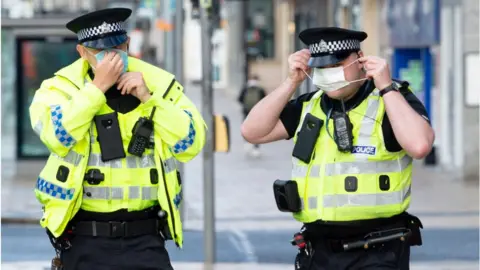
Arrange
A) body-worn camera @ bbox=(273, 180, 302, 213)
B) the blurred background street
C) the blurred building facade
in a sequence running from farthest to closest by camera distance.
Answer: the blurred building facade → the blurred background street → body-worn camera @ bbox=(273, 180, 302, 213)

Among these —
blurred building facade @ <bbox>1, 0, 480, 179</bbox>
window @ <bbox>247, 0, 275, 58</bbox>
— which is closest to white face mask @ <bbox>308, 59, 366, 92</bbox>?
blurred building facade @ <bbox>1, 0, 480, 179</bbox>

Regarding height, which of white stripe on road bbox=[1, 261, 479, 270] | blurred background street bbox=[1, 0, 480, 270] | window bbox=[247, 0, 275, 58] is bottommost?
white stripe on road bbox=[1, 261, 479, 270]

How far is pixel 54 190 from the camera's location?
588 centimetres

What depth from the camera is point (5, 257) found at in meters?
12.6

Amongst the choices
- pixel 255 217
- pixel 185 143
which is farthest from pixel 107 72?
pixel 255 217

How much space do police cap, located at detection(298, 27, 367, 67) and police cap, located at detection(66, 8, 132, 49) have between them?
85 cm

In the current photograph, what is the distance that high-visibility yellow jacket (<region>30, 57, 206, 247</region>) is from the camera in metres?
5.77

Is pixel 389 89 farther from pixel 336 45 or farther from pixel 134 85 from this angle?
pixel 134 85

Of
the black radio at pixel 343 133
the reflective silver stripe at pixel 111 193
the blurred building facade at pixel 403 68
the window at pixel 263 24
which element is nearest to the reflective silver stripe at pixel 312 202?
the black radio at pixel 343 133

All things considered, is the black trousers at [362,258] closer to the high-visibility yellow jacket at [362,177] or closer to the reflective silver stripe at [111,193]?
the high-visibility yellow jacket at [362,177]

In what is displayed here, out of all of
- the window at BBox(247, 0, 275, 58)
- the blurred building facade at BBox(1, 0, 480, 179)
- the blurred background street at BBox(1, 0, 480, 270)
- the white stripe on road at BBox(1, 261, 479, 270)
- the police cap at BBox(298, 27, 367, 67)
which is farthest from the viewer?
the window at BBox(247, 0, 275, 58)

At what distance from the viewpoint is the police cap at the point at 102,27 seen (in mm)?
5926

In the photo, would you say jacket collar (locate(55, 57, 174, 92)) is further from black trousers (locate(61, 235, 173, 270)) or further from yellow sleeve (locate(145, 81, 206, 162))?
black trousers (locate(61, 235, 173, 270))

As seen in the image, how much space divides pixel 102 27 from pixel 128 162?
0.63 m
